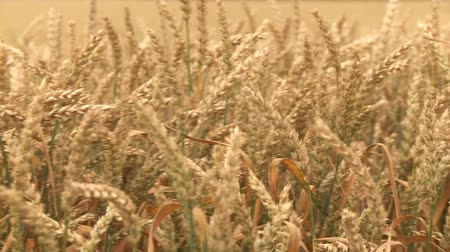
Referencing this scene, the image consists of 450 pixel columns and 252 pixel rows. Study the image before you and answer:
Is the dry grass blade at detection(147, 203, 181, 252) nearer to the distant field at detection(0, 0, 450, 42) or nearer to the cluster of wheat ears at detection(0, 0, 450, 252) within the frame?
the cluster of wheat ears at detection(0, 0, 450, 252)

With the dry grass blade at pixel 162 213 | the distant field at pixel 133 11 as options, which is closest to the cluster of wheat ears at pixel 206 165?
the dry grass blade at pixel 162 213

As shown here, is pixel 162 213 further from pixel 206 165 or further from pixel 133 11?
pixel 133 11

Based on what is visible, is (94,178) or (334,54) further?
(334,54)

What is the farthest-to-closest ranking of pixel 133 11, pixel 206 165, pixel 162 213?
pixel 133 11
pixel 206 165
pixel 162 213

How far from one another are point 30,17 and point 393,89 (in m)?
4.72

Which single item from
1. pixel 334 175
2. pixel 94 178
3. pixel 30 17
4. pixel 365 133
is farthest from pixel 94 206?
pixel 30 17

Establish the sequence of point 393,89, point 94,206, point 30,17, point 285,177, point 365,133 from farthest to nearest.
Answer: point 30,17
point 393,89
point 365,133
point 285,177
point 94,206

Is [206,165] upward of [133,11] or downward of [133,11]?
downward

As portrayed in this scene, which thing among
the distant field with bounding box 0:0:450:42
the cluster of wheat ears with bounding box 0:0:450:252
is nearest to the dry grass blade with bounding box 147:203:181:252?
the cluster of wheat ears with bounding box 0:0:450:252

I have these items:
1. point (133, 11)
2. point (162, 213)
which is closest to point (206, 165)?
point (162, 213)

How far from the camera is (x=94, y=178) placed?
1.08 metres

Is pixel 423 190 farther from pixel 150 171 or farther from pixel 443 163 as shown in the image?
pixel 150 171

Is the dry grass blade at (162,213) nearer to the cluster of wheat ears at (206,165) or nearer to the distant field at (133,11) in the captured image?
the cluster of wheat ears at (206,165)

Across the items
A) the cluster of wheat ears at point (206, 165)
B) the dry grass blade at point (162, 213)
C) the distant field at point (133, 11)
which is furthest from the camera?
the distant field at point (133, 11)
